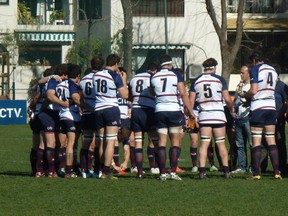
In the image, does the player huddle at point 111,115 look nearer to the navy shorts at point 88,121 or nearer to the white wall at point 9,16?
the navy shorts at point 88,121

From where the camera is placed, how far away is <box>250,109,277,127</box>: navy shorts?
62.3ft

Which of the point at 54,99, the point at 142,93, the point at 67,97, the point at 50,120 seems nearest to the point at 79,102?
the point at 67,97

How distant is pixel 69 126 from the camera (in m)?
19.9

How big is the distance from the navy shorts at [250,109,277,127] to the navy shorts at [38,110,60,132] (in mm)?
3650

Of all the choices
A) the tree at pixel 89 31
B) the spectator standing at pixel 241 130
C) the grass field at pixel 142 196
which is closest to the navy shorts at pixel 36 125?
the grass field at pixel 142 196

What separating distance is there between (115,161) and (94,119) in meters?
2.45

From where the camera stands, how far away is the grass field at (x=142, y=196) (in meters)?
14.7

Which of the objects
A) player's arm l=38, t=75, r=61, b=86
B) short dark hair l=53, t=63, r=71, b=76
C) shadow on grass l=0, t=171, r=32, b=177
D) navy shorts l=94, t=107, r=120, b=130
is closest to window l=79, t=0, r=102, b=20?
shadow on grass l=0, t=171, r=32, b=177

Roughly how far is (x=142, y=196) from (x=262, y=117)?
3.51m

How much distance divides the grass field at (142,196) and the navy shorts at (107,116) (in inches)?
40.0

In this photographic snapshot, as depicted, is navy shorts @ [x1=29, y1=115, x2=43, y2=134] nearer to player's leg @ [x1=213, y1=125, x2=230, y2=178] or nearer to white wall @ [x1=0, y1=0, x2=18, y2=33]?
player's leg @ [x1=213, y1=125, x2=230, y2=178]

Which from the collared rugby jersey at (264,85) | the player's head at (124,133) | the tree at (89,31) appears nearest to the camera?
the collared rugby jersey at (264,85)

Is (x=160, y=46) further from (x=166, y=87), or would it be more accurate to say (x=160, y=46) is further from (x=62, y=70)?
(x=166, y=87)

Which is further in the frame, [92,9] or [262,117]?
[92,9]
